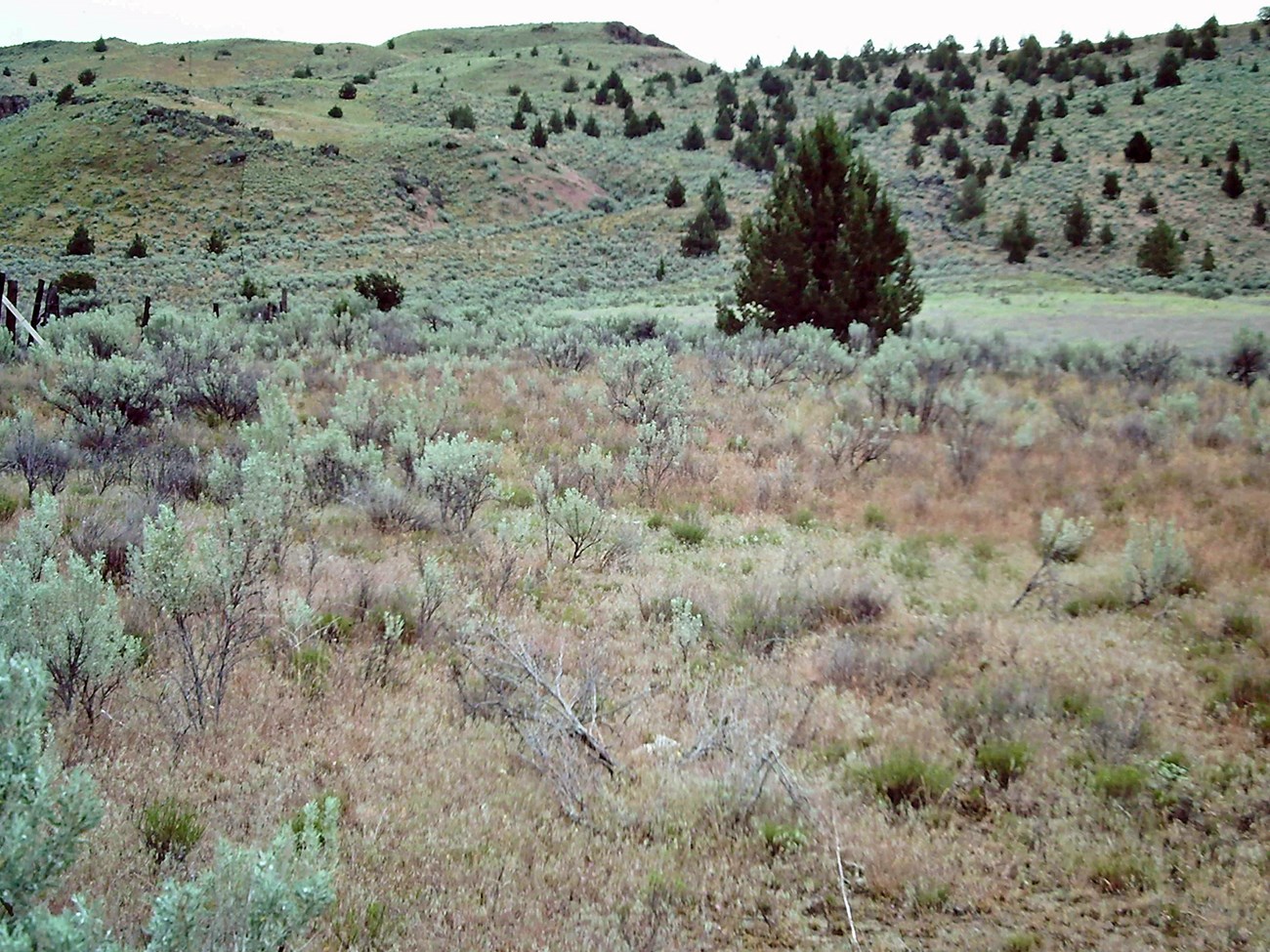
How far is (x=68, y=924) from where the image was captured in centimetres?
155

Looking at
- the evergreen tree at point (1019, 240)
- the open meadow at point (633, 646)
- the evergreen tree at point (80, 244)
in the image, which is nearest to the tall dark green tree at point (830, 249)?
the open meadow at point (633, 646)

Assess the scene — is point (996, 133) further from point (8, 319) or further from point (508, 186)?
point (8, 319)

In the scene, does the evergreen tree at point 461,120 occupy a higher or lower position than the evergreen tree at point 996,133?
higher

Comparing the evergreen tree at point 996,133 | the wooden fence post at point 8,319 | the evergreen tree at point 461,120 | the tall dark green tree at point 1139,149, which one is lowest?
the wooden fence post at point 8,319

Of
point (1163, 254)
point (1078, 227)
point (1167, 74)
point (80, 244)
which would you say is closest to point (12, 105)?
point (80, 244)

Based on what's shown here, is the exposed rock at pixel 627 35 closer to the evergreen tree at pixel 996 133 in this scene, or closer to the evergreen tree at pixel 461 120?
the evergreen tree at pixel 461 120

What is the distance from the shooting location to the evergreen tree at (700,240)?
4281 cm

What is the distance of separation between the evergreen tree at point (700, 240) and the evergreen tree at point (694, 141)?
18.5 m

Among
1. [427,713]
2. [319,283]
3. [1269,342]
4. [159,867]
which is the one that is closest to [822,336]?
[1269,342]

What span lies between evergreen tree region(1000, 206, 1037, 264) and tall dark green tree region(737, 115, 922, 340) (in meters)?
19.9

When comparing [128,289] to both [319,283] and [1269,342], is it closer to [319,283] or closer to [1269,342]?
[319,283]

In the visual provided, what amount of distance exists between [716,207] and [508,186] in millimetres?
12603

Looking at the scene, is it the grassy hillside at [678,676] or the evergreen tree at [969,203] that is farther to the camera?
the evergreen tree at [969,203]

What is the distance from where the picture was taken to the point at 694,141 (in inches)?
2328
